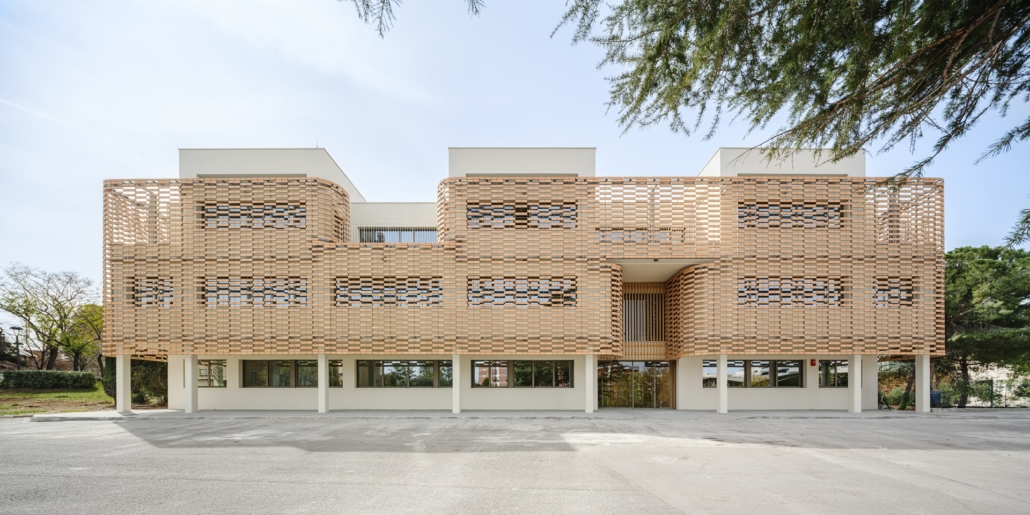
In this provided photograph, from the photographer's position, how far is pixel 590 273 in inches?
747

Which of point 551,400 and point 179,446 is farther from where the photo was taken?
point 551,400

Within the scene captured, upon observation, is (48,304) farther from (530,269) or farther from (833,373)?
(833,373)

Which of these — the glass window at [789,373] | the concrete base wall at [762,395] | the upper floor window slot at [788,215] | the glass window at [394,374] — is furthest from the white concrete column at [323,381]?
the glass window at [789,373]

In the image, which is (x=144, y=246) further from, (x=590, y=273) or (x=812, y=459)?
(x=812, y=459)

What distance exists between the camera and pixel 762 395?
2036 cm

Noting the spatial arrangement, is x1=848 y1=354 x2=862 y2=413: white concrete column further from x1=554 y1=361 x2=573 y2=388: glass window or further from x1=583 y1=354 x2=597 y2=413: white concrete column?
x1=554 y1=361 x2=573 y2=388: glass window

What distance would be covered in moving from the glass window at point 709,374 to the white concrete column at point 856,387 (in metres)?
4.74

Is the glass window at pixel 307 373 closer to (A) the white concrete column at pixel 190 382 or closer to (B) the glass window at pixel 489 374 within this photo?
(A) the white concrete column at pixel 190 382

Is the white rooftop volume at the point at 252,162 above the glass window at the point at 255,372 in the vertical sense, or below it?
above

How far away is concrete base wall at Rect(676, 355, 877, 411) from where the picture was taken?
66.6ft

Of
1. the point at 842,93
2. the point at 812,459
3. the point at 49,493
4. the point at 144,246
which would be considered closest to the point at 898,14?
the point at 842,93

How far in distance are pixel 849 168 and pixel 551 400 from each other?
1466cm

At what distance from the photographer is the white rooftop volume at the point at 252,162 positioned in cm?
2064

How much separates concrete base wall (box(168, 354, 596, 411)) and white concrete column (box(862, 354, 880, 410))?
37.2 feet
